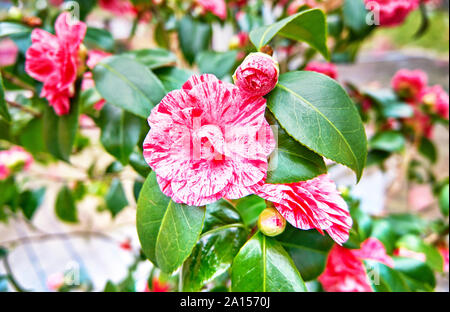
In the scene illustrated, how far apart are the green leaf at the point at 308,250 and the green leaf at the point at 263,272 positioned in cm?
9

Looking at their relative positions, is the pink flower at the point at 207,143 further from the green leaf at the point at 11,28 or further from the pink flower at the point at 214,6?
the pink flower at the point at 214,6

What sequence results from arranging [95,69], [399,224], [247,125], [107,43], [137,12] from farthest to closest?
[137,12] < [399,224] < [107,43] < [95,69] < [247,125]

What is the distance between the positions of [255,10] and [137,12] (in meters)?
0.39

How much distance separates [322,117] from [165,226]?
0.21 m

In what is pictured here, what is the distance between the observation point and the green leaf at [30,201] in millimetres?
906

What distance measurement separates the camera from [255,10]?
40.8 inches

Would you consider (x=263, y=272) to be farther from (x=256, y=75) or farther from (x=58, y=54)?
(x=58, y=54)

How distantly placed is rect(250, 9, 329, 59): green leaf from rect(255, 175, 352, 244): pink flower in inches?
6.4

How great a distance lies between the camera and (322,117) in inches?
12.9

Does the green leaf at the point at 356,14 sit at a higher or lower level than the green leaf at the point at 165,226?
higher

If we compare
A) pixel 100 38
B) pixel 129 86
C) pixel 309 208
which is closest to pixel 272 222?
pixel 309 208

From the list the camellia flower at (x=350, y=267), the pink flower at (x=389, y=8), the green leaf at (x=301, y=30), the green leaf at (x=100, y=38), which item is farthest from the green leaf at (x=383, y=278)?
the green leaf at (x=100, y=38)

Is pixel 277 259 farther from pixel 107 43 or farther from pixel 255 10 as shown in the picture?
pixel 255 10
